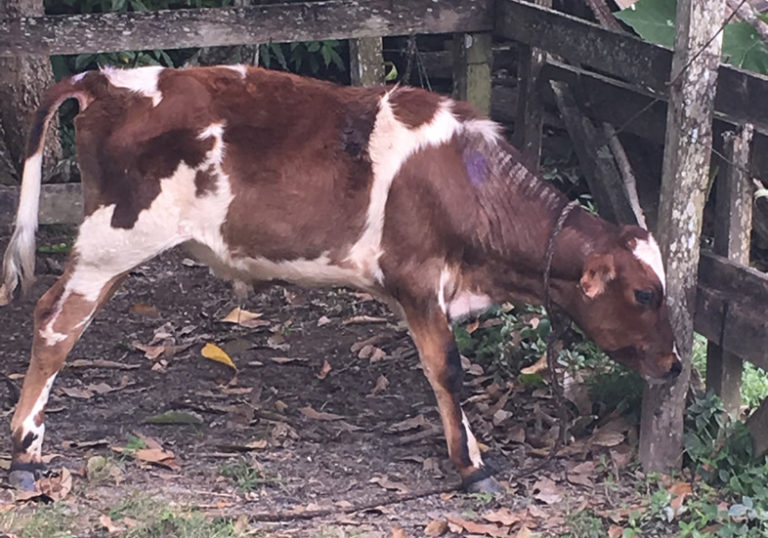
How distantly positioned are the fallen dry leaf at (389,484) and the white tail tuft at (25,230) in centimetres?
165

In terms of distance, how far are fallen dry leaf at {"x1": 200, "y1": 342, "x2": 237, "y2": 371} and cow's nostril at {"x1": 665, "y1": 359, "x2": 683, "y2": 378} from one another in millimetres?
2402

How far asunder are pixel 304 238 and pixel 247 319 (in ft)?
6.75

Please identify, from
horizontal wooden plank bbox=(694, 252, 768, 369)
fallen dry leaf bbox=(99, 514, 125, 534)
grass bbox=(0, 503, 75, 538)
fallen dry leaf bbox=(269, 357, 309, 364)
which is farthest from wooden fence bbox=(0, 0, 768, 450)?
fallen dry leaf bbox=(99, 514, 125, 534)

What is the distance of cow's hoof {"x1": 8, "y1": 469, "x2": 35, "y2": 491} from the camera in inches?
196

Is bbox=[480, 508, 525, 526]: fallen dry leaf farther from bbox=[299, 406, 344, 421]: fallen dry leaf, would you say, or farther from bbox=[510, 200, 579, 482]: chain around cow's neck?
bbox=[299, 406, 344, 421]: fallen dry leaf

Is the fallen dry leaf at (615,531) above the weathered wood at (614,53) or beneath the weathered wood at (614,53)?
beneath

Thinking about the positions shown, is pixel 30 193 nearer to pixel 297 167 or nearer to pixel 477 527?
pixel 297 167

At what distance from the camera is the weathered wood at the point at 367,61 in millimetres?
7172

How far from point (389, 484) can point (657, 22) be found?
94.1 inches

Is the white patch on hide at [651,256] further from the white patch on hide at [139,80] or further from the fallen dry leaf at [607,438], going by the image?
the white patch on hide at [139,80]

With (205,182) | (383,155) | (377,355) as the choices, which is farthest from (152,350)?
(383,155)

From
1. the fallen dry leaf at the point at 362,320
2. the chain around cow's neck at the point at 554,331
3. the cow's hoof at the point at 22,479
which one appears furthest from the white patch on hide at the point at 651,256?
the cow's hoof at the point at 22,479

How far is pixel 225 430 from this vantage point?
5.73 m

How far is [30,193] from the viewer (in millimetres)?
5109
